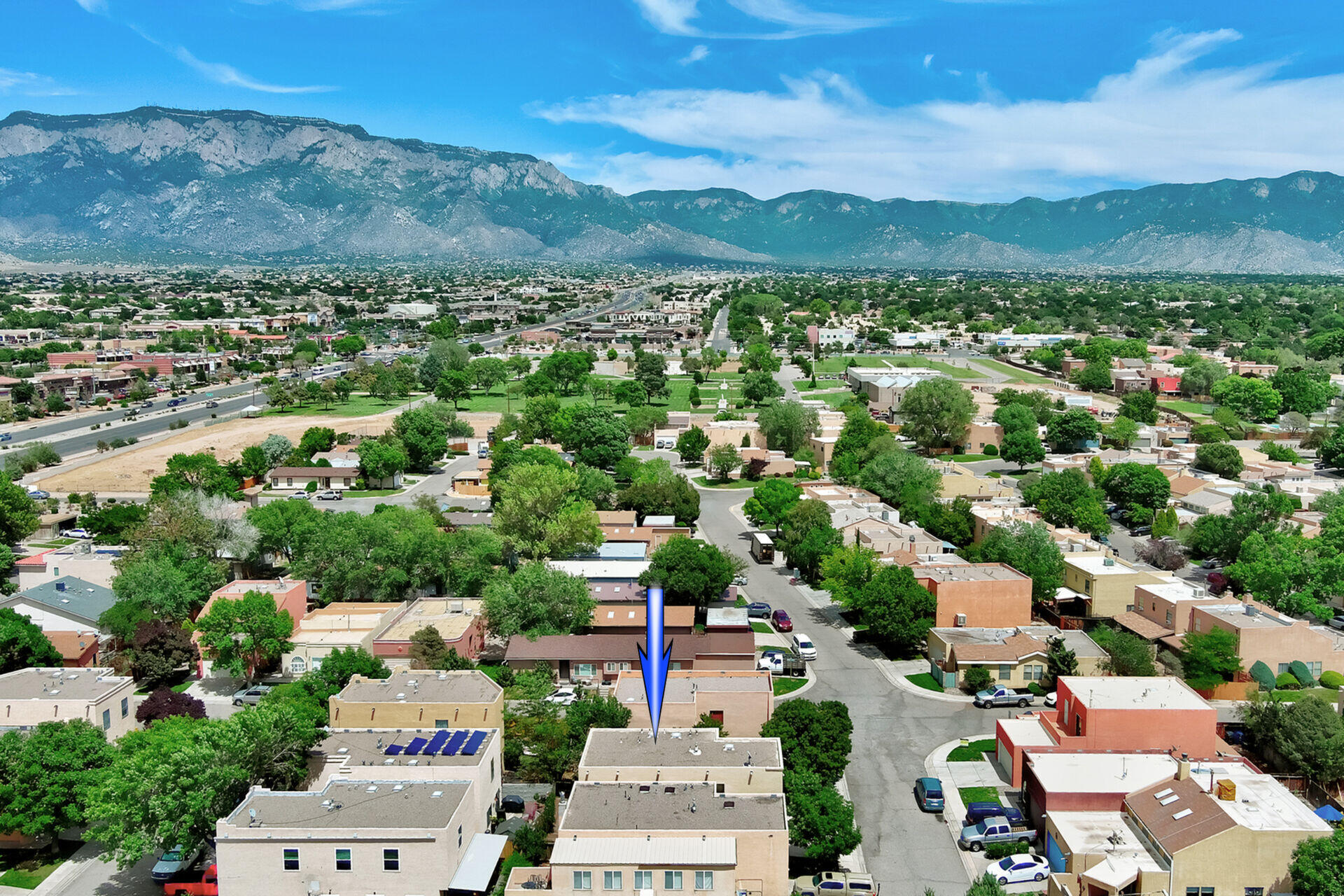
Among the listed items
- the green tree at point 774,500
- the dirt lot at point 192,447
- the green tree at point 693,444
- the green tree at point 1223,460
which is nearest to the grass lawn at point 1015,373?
the green tree at point 1223,460

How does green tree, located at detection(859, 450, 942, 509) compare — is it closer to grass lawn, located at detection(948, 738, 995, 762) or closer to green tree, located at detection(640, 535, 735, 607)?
green tree, located at detection(640, 535, 735, 607)

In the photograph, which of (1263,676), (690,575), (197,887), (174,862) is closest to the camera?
(197,887)

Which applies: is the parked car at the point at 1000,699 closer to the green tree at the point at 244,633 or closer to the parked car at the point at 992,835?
the parked car at the point at 992,835

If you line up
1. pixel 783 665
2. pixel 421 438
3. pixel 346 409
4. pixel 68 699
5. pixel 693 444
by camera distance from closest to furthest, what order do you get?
pixel 68 699 → pixel 783 665 → pixel 421 438 → pixel 693 444 → pixel 346 409

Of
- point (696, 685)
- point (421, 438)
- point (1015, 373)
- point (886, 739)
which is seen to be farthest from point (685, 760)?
point (1015, 373)

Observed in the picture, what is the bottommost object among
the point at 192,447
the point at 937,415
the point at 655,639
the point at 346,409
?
the point at 346,409

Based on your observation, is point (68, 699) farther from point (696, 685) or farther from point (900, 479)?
point (900, 479)
